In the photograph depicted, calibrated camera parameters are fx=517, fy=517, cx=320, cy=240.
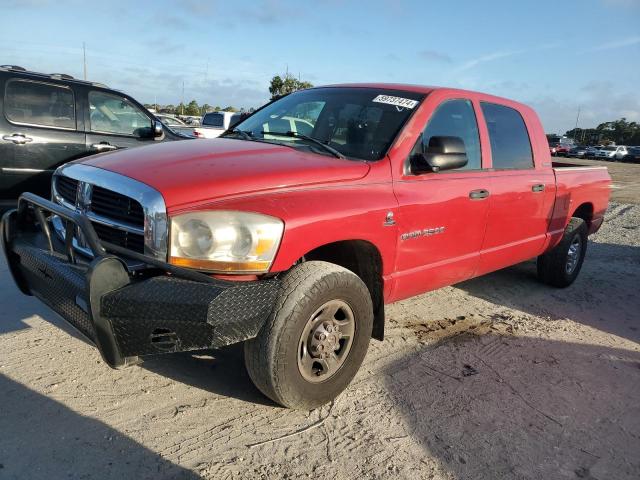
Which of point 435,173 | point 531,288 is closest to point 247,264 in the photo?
point 435,173

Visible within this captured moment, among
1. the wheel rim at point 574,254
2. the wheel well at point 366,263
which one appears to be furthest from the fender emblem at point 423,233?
the wheel rim at point 574,254

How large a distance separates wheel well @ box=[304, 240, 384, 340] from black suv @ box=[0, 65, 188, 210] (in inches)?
153

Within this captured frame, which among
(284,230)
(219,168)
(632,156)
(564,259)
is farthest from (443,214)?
(632,156)

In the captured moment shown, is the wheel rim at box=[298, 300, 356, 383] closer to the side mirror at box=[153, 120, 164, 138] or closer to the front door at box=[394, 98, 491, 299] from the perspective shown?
the front door at box=[394, 98, 491, 299]

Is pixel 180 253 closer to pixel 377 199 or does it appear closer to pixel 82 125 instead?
pixel 377 199

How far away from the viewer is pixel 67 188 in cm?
314

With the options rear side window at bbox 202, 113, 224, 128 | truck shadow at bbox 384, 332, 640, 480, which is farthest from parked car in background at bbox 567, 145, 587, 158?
truck shadow at bbox 384, 332, 640, 480

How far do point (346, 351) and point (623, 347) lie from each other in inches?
102

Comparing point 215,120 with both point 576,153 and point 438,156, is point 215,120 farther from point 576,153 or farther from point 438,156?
point 576,153

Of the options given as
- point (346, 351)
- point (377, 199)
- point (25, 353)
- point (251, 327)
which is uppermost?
point (377, 199)

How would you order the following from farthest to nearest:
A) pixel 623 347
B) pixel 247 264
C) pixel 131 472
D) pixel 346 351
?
pixel 623 347 → pixel 346 351 → pixel 247 264 → pixel 131 472

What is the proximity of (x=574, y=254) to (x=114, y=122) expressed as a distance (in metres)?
5.67

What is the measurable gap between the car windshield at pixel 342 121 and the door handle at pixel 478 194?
0.77 metres

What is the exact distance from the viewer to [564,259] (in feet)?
17.6
